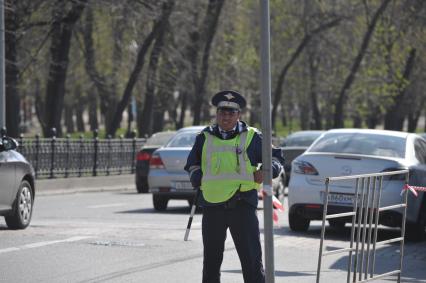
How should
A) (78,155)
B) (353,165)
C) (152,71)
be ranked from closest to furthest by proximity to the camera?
(353,165)
(78,155)
(152,71)

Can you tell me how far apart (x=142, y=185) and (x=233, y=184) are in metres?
20.4

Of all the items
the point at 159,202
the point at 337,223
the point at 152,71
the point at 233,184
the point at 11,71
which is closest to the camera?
the point at 233,184

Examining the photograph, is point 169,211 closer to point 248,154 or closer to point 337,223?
point 337,223

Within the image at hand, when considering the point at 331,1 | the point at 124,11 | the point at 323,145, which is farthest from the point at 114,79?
the point at 323,145

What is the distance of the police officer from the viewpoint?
26.9ft

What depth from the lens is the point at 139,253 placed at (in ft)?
41.8

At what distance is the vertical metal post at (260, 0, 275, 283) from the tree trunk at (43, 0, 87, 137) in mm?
26919

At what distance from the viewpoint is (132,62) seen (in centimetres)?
5231

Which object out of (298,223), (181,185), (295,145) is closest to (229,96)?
(298,223)

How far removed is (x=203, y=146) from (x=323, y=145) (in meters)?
7.86

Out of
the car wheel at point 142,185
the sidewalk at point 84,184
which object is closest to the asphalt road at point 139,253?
the sidewalk at point 84,184

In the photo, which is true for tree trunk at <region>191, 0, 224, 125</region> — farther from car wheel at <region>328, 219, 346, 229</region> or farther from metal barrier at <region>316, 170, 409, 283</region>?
metal barrier at <region>316, 170, 409, 283</region>

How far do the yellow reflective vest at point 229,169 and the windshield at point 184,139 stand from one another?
12.5 m

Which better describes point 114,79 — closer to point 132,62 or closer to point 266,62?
point 132,62
